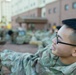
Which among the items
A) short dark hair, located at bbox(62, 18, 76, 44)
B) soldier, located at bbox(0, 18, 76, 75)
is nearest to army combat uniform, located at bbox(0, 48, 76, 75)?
soldier, located at bbox(0, 18, 76, 75)

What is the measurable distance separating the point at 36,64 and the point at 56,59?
103 mm

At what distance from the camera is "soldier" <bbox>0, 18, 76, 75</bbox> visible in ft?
3.26

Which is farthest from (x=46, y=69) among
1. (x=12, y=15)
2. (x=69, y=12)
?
(x=12, y=15)

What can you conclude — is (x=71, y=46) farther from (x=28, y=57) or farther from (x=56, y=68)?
(x=28, y=57)

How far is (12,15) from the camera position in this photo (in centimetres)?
6506

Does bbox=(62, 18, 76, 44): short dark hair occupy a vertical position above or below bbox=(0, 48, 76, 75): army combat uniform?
above

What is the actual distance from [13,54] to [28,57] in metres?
0.10

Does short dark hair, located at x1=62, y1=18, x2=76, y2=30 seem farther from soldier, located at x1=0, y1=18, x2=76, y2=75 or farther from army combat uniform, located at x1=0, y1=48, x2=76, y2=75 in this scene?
army combat uniform, located at x1=0, y1=48, x2=76, y2=75

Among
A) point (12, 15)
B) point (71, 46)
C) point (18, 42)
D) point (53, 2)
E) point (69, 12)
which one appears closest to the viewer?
point (71, 46)

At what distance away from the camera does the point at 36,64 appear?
108 cm

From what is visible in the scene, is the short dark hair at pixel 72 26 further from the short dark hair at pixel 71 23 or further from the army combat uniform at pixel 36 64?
the army combat uniform at pixel 36 64

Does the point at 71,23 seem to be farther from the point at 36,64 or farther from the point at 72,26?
the point at 36,64

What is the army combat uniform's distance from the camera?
1022 mm

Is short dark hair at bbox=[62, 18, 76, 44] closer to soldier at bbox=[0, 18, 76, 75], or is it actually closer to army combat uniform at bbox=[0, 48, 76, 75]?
soldier at bbox=[0, 18, 76, 75]
